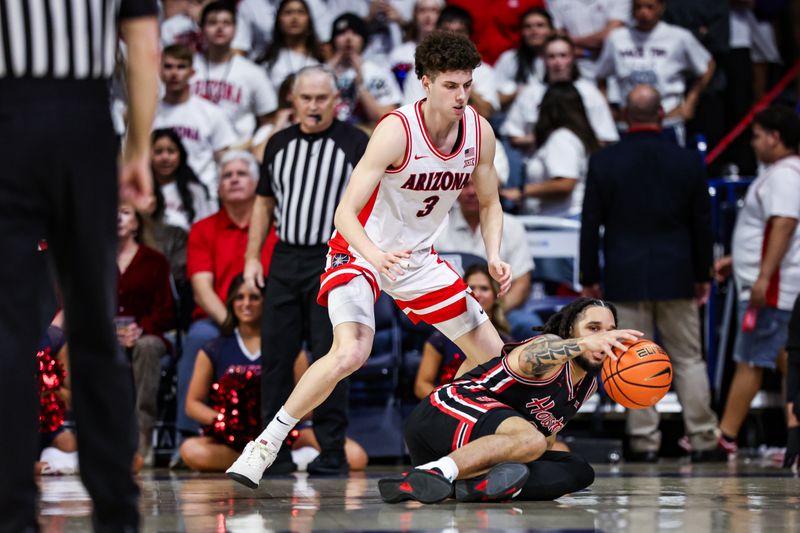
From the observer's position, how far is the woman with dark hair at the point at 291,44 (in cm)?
1015

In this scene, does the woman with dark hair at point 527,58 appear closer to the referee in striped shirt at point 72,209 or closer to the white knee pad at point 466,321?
the white knee pad at point 466,321

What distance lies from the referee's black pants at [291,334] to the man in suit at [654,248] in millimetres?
2011

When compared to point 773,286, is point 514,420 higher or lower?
lower

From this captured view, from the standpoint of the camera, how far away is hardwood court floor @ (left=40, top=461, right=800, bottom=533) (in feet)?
13.6

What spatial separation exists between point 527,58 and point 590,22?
92 centimetres

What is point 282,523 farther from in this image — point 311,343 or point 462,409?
point 311,343

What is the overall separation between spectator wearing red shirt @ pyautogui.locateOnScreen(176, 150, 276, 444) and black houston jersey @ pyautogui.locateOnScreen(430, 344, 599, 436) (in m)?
→ 2.99

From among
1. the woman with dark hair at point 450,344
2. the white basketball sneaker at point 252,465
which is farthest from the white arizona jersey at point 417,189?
the woman with dark hair at point 450,344

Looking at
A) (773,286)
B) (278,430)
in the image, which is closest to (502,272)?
(278,430)

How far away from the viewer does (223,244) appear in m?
8.27

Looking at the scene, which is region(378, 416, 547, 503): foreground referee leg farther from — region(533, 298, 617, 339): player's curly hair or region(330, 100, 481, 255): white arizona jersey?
region(330, 100, 481, 255): white arizona jersey

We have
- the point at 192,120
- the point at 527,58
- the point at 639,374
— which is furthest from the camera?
the point at 527,58

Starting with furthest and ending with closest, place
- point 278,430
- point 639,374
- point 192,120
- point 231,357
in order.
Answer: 1. point 192,120
2. point 231,357
3. point 278,430
4. point 639,374

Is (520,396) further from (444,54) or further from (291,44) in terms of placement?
(291,44)
